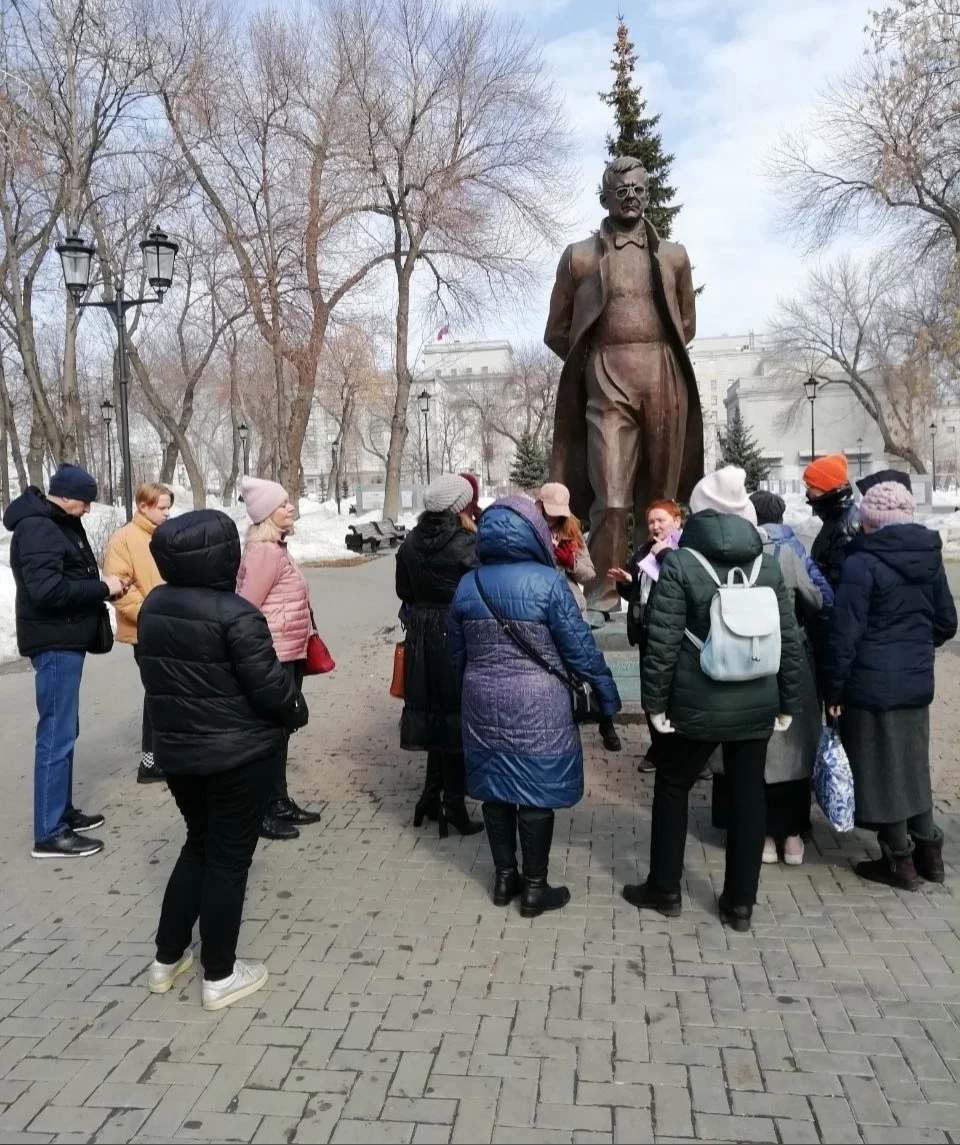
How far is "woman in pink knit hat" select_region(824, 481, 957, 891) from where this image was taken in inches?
158

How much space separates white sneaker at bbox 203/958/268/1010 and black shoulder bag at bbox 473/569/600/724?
5.01ft

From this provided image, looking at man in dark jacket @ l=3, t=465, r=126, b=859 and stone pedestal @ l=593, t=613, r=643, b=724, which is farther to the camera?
stone pedestal @ l=593, t=613, r=643, b=724

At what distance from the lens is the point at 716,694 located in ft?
12.0

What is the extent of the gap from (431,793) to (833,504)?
2.68 meters

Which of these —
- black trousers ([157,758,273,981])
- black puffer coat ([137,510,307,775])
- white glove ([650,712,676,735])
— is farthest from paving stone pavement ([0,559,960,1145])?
black puffer coat ([137,510,307,775])

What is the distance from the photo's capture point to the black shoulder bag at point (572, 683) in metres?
3.86

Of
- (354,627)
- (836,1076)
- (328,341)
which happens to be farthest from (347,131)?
(836,1076)

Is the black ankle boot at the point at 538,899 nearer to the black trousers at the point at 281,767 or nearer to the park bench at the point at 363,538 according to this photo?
the black trousers at the point at 281,767

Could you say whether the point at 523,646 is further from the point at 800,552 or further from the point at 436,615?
the point at 800,552

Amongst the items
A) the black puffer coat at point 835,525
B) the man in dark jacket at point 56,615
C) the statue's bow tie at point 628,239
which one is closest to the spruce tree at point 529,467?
the statue's bow tie at point 628,239

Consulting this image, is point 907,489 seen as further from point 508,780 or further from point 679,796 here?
point 508,780

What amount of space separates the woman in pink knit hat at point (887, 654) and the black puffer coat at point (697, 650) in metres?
0.48

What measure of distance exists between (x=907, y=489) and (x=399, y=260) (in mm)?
24221

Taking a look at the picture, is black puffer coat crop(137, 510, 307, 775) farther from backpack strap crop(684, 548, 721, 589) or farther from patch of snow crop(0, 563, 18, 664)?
patch of snow crop(0, 563, 18, 664)
